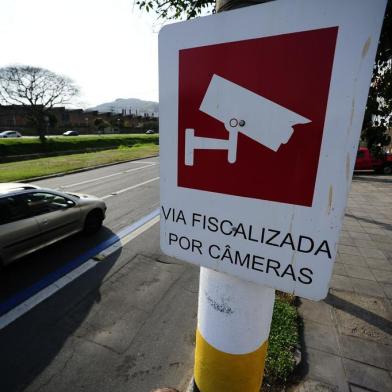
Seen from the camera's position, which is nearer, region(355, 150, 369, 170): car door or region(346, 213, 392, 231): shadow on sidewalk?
region(346, 213, 392, 231): shadow on sidewalk

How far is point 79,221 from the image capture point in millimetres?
6266

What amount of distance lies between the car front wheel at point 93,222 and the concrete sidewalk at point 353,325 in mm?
5088

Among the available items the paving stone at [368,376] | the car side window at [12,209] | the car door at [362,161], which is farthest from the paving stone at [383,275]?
the car door at [362,161]

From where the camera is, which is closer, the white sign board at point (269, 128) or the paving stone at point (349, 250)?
the white sign board at point (269, 128)

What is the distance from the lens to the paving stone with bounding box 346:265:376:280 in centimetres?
484

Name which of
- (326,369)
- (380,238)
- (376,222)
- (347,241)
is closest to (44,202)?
(326,369)

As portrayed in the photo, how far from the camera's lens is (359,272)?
16.3 ft

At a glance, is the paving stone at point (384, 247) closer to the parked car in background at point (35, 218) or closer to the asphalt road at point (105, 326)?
the asphalt road at point (105, 326)

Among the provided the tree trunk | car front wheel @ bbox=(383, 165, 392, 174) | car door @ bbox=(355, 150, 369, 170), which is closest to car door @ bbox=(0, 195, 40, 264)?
the tree trunk

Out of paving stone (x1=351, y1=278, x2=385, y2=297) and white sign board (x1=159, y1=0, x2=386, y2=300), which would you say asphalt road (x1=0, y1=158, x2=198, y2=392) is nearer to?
white sign board (x1=159, y1=0, x2=386, y2=300)

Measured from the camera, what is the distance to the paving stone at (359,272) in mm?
4844

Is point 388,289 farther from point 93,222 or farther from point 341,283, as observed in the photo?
point 93,222

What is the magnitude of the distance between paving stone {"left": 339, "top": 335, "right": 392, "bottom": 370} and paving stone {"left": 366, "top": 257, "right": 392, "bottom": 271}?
7.48ft

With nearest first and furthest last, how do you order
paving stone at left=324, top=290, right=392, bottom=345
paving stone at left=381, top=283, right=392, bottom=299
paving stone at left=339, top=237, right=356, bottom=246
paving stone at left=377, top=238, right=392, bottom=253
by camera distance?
1. paving stone at left=324, top=290, right=392, bottom=345
2. paving stone at left=381, top=283, right=392, bottom=299
3. paving stone at left=377, top=238, right=392, bottom=253
4. paving stone at left=339, top=237, right=356, bottom=246
